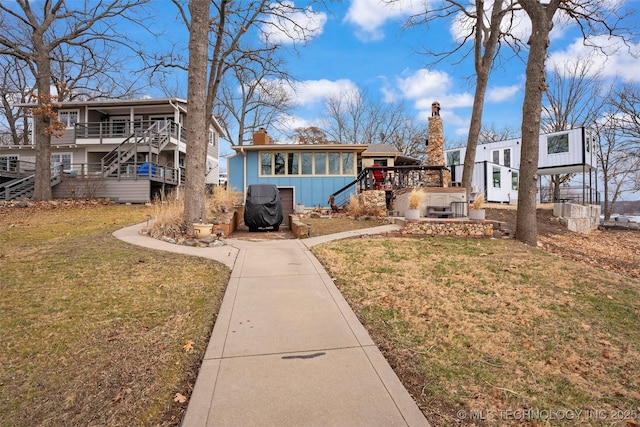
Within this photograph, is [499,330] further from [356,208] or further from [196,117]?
[356,208]

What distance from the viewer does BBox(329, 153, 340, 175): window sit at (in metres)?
19.3

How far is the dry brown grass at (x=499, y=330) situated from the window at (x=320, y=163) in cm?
1284

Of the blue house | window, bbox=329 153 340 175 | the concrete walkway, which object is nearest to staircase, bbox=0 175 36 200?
the blue house

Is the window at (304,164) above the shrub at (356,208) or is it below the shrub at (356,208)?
above

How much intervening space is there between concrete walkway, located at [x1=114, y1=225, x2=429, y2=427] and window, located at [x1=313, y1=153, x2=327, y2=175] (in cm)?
1461

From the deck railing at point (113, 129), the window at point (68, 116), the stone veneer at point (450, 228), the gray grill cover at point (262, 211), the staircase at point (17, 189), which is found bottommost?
the stone veneer at point (450, 228)

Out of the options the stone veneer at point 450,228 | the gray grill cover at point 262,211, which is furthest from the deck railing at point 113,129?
the stone veneer at point 450,228

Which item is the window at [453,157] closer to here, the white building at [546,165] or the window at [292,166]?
the white building at [546,165]

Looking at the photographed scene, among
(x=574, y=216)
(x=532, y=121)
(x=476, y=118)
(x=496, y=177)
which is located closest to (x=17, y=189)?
(x=476, y=118)

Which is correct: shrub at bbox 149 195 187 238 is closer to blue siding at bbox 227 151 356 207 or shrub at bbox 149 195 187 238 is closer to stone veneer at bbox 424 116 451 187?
blue siding at bbox 227 151 356 207

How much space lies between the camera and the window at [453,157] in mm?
27578

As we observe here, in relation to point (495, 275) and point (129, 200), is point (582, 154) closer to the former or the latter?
point (495, 275)

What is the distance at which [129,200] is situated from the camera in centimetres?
1739

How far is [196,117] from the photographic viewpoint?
8.73 meters
